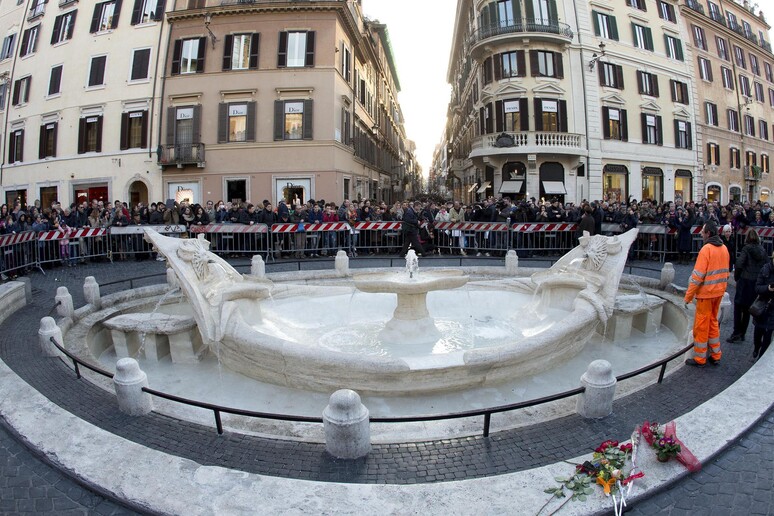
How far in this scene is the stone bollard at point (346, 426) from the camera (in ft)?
12.3

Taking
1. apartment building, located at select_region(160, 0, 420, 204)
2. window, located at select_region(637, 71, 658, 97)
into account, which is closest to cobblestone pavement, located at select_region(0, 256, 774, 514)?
apartment building, located at select_region(160, 0, 420, 204)

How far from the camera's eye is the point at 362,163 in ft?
106

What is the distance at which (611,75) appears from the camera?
2909 cm

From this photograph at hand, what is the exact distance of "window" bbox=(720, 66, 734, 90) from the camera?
121 feet

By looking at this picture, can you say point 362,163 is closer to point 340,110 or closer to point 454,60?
point 340,110

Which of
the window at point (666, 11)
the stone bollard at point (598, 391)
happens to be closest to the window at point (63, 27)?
the stone bollard at point (598, 391)

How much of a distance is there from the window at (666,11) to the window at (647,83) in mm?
4588

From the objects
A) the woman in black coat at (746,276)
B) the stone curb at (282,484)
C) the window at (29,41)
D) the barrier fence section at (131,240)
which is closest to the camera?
the stone curb at (282,484)

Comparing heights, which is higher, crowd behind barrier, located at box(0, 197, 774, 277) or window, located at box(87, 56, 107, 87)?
window, located at box(87, 56, 107, 87)

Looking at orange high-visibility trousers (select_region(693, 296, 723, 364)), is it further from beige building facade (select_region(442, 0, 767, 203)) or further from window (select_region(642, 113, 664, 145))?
window (select_region(642, 113, 664, 145))

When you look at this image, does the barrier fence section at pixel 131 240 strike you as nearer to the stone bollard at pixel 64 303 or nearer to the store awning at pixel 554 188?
the stone bollard at pixel 64 303

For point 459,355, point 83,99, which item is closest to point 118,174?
point 83,99

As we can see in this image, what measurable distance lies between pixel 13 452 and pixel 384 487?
121 inches

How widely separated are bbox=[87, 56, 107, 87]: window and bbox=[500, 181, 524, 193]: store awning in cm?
2296
